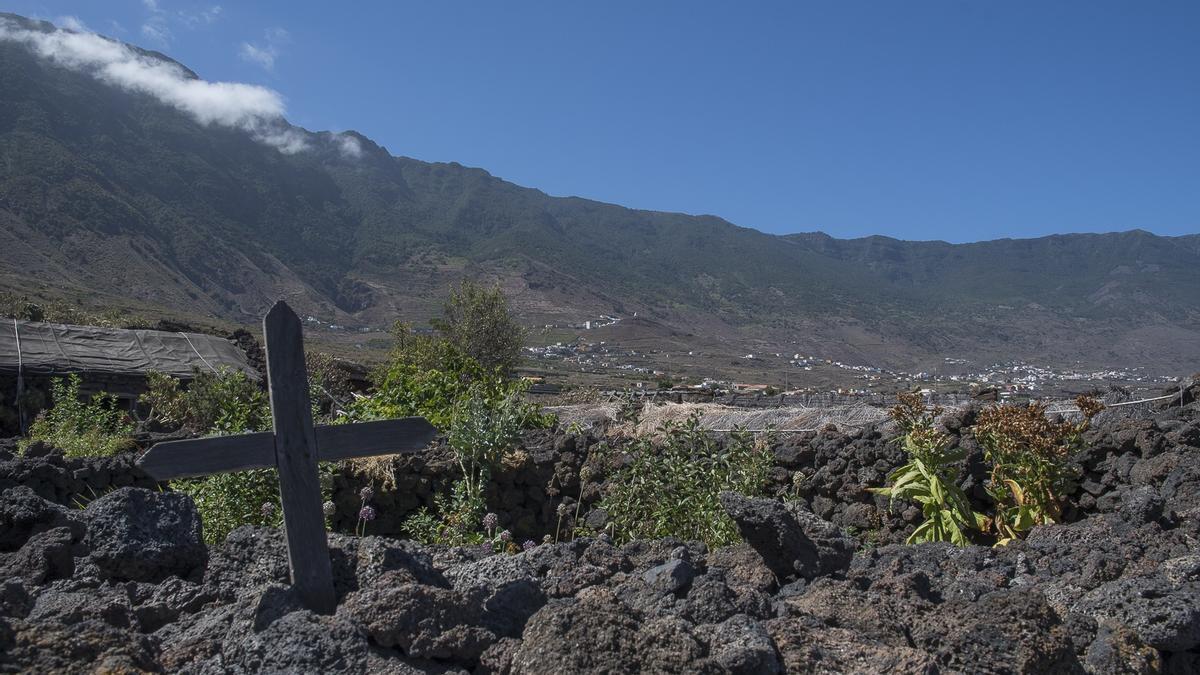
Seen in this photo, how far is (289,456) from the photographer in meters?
3.67

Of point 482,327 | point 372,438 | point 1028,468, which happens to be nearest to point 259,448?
point 372,438

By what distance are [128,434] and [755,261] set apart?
174 meters

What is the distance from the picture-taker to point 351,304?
119 m

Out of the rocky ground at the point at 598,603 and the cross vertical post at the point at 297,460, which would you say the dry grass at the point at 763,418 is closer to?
the rocky ground at the point at 598,603

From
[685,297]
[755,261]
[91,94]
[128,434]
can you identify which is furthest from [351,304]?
[128,434]

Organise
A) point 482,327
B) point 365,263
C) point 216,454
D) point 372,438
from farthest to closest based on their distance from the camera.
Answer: point 365,263 → point 482,327 → point 372,438 → point 216,454

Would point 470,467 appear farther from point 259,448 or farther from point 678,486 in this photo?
point 259,448

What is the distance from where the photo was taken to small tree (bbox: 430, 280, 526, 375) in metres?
28.6

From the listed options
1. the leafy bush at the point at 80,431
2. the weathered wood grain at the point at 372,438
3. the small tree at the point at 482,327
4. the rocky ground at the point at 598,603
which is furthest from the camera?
the small tree at the point at 482,327

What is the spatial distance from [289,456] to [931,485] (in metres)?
5.02

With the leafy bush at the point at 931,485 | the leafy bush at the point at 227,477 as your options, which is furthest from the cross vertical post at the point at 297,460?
the leafy bush at the point at 931,485

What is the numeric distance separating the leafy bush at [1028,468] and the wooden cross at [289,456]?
513 centimetres

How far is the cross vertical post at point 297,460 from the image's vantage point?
3.55 m

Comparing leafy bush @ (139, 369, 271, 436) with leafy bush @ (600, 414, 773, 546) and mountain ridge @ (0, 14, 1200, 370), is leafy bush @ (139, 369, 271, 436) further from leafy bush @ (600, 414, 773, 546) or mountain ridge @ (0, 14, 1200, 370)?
mountain ridge @ (0, 14, 1200, 370)
